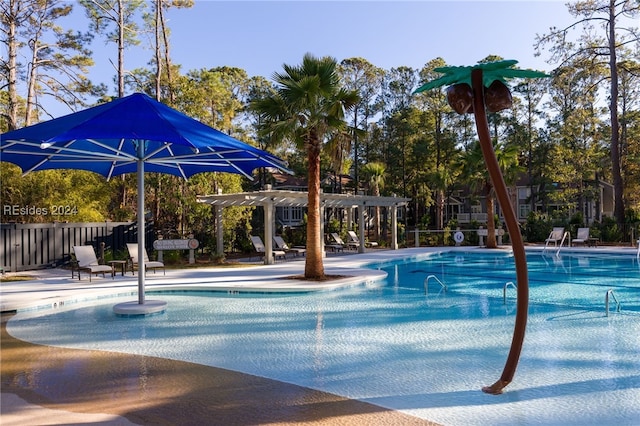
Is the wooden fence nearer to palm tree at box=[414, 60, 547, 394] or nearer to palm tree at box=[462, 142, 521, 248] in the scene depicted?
palm tree at box=[414, 60, 547, 394]

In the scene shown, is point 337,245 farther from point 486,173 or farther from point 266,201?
point 486,173

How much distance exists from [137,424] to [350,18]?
15.2 meters

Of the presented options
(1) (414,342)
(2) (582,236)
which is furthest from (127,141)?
(2) (582,236)

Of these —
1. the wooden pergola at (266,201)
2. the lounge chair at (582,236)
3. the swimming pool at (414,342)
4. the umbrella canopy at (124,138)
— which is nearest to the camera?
the swimming pool at (414,342)

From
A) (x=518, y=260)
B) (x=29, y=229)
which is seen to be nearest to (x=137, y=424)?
(x=518, y=260)

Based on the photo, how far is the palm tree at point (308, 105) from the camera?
458 inches

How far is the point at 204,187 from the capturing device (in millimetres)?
20344

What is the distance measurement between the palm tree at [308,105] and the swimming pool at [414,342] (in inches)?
152

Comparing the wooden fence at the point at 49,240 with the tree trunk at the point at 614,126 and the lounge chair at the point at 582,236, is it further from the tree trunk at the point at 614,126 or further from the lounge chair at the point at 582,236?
the tree trunk at the point at 614,126

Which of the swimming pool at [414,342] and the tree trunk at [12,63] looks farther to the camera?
the tree trunk at [12,63]

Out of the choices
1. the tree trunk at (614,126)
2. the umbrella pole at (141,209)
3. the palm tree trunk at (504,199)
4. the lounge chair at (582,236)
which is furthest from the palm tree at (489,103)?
the tree trunk at (614,126)

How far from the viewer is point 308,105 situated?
11.8 m

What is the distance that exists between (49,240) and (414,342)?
14181 mm

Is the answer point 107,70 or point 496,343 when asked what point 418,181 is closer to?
point 107,70
